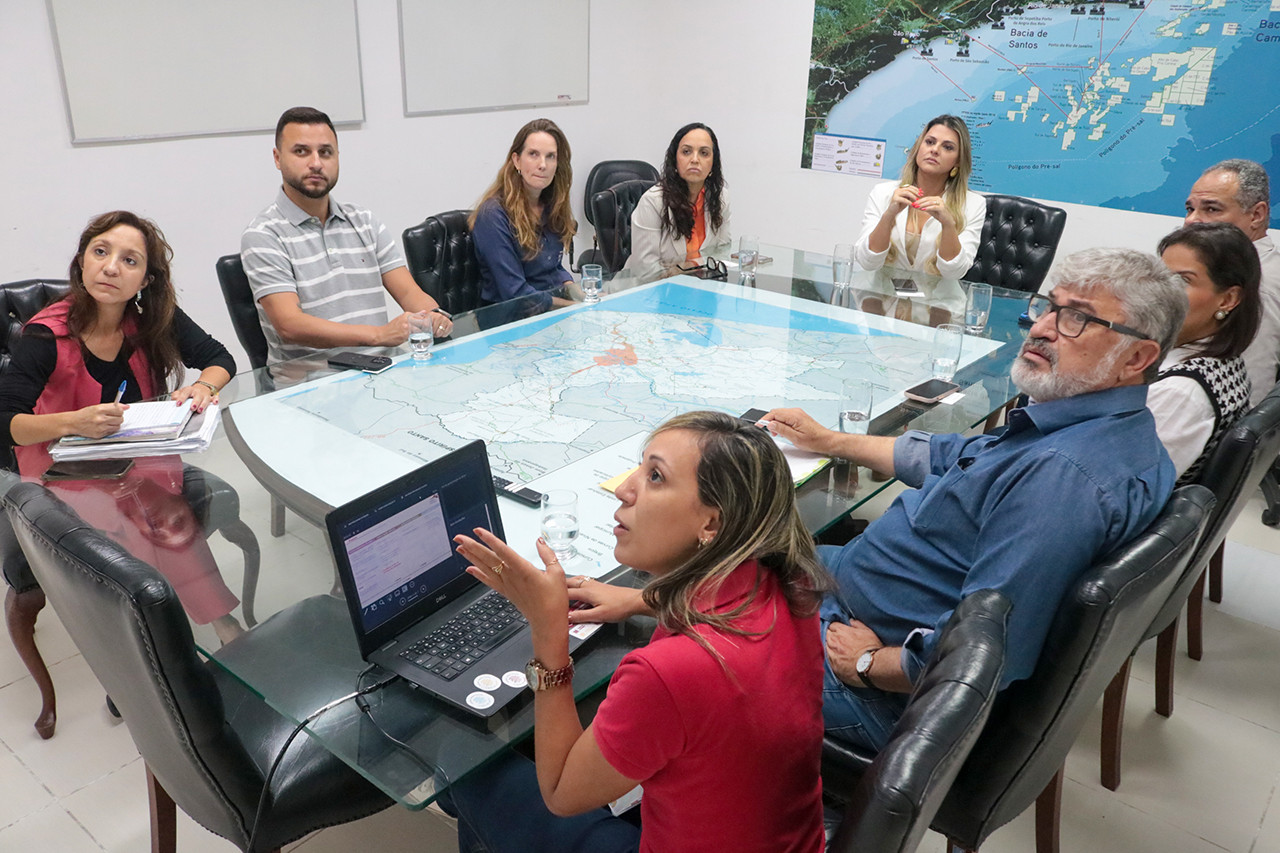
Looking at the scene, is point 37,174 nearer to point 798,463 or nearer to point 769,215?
point 798,463

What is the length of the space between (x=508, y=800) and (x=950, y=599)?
0.84 metres

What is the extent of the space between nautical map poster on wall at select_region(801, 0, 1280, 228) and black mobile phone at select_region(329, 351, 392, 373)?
3480mm

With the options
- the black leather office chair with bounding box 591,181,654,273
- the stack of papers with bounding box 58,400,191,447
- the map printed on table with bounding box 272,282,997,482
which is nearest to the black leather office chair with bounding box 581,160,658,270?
the black leather office chair with bounding box 591,181,654,273

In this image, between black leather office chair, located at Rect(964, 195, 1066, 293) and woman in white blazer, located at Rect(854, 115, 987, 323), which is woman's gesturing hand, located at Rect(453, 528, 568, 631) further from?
black leather office chair, located at Rect(964, 195, 1066, 293)

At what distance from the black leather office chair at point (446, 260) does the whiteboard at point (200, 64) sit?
1175mm

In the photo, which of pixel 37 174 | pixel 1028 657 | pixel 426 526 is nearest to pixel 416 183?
pixel 37 174

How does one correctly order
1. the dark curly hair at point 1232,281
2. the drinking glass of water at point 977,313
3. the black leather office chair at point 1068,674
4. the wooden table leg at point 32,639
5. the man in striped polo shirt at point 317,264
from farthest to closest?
the drinking glass of water at point 977,313, the man in striped polo shirt at point 317,264, the wooden table leg at point 32,639, the dark curly hair at point 1232,281, the black leather office chair at point 1068,674

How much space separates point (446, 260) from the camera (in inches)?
132

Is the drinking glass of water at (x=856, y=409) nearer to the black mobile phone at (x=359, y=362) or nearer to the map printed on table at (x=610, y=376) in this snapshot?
the map printed on table at (x=610, y=376)

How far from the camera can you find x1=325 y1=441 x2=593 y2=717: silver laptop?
1.32 metres

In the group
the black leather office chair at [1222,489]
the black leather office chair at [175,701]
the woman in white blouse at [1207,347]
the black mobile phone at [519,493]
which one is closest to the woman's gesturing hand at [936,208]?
the woman in white blouse at [1207,347]

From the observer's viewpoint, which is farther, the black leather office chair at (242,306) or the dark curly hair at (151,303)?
the black leather office chair at (242,306)

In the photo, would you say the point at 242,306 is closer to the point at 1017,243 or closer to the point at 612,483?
the point at 612,483

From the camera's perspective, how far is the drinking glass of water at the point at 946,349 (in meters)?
2.57
